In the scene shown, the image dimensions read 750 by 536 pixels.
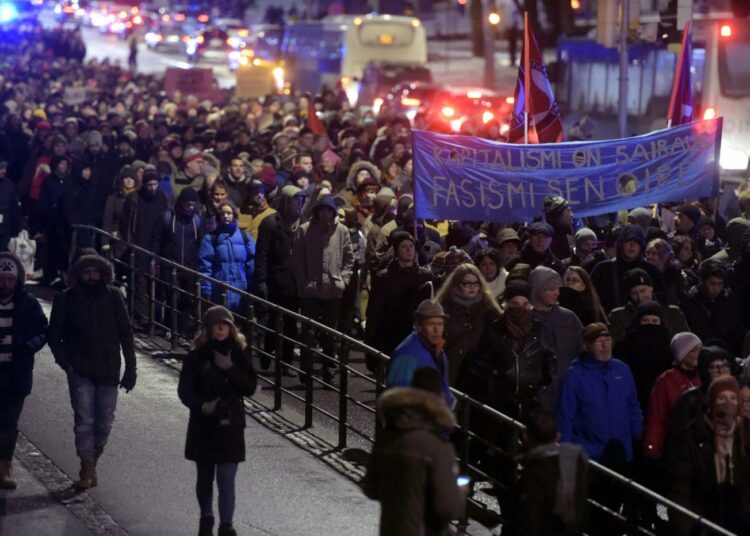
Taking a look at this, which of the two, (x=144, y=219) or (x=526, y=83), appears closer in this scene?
(x=526, y=83)

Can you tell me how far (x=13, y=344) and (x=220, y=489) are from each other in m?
2.15

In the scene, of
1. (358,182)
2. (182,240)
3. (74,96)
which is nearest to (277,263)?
(182,240)

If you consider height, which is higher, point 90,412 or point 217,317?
point 217,317

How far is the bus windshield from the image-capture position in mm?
28969

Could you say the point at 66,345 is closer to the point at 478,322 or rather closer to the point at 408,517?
the point at 478,322

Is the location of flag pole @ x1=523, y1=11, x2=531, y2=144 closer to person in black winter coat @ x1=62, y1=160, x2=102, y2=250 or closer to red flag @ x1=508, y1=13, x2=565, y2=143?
red flag @ x1=508, y1=13, x2=565, y2=143

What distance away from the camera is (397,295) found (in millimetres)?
13812

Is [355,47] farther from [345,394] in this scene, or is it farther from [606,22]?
[345,394]

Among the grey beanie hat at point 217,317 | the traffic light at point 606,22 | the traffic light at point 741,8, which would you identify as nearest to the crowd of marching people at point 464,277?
the grey beanie hat at point 217,317

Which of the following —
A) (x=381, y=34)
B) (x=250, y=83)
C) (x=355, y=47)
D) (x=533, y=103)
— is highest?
(x=533, y=103)

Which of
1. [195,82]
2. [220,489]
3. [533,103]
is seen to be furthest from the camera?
[195,82]

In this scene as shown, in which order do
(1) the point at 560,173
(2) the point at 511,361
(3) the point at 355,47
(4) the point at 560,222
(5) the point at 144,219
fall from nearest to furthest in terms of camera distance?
(2) the point at 511,361 → (4) the point at 560,222 → (1) the point at 560,173 → (5) the point at 144,219 → (3) the point at 355,47

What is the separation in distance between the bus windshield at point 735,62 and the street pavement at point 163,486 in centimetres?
1652

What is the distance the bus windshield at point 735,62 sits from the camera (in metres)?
29.0
